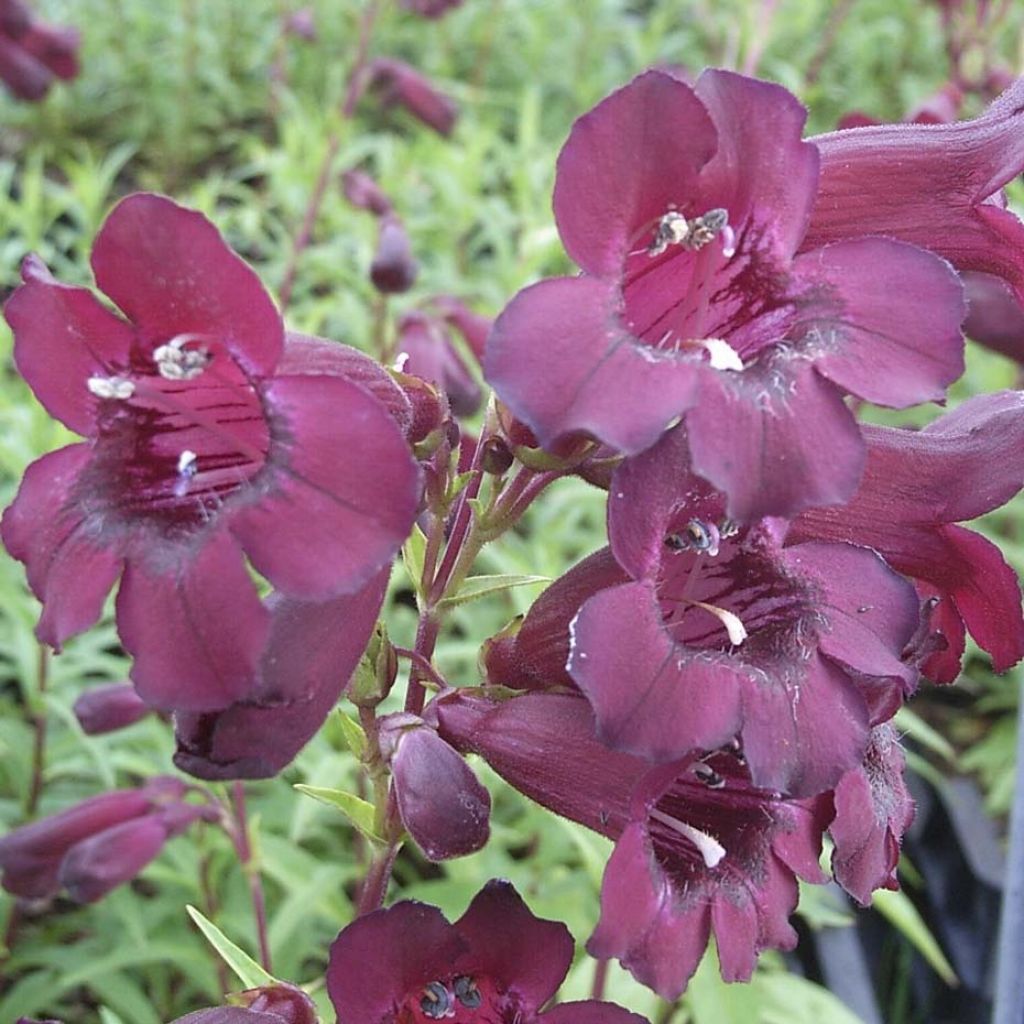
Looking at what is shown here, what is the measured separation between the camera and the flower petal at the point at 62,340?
0.92m

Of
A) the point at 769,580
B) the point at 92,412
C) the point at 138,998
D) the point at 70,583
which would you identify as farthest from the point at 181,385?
the point at 138,998

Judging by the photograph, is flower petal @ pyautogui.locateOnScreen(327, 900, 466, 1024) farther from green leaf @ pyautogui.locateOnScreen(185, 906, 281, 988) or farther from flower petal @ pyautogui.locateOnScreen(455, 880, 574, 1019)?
green leaf @ pyautogui.locateOnScreen(185, 906, 281, 988)

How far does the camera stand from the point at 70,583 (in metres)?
0.87

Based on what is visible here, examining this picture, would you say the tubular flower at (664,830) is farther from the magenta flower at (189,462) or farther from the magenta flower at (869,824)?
the magenta flower at (189,462)

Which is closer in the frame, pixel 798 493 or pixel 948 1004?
pixel 798 493

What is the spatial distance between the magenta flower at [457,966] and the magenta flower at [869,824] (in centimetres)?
19

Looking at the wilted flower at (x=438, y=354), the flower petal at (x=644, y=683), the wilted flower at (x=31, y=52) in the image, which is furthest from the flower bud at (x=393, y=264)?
the wilted flower at (x=31, y=52)

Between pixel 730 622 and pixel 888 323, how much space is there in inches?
9.1

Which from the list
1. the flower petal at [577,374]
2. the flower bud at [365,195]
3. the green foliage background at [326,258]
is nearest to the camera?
the flower petal at [577,374]

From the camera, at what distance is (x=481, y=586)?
1105 mm

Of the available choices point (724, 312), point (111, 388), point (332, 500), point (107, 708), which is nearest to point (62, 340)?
point (111, 388)

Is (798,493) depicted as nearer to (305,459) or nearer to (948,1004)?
(305,459)

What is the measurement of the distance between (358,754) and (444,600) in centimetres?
15

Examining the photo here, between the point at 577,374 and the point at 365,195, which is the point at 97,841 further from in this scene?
the point at 365,195
